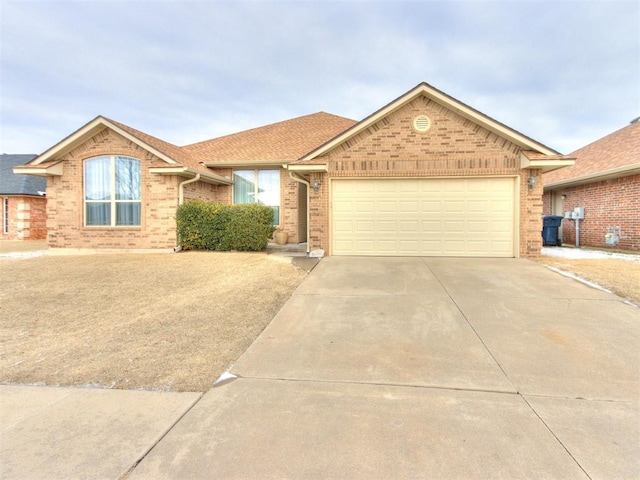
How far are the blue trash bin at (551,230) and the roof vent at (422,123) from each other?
301 inches

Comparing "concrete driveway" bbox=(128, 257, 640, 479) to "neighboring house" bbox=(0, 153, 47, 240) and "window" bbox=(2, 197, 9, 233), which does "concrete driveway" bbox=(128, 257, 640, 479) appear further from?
"window" bbox=(2, 197, 9, 233)

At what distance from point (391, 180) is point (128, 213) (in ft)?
30.4

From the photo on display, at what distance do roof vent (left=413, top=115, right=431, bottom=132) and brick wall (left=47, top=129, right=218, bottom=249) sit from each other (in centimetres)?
817

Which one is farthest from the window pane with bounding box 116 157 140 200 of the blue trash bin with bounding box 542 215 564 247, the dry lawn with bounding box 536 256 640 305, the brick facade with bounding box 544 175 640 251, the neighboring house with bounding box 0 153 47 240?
the brick facade with bounding box 544 175 640 251

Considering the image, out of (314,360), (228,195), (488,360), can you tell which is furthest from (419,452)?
(228,195)

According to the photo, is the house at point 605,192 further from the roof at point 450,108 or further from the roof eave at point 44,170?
the roof eave at point 44,170

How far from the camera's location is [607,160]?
13.2 m

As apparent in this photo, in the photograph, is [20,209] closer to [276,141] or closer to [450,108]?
[276,141]

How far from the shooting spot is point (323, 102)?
838 inches

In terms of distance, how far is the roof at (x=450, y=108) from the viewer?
927 centimetres

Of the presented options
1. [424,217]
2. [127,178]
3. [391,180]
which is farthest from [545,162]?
[127,178]

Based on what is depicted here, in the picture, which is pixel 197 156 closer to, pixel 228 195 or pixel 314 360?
pixel 228 195

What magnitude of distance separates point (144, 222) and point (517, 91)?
21423 mm

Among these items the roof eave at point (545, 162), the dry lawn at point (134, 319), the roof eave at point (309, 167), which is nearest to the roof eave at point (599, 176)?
the roof eave at point (545, 162)
